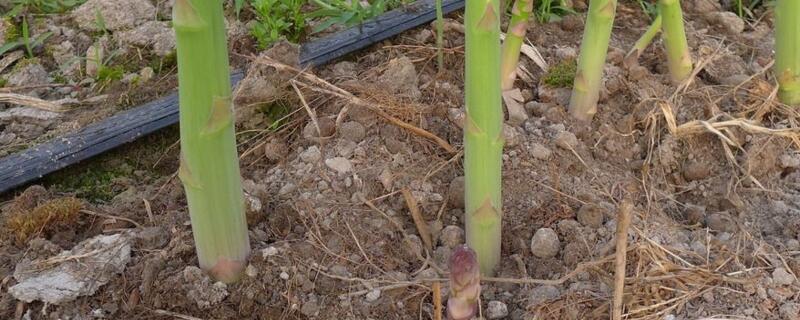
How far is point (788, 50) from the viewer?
1.80 metres

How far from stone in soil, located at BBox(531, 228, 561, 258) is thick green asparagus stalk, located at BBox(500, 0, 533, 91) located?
42 centimetres

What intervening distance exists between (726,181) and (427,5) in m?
0.81

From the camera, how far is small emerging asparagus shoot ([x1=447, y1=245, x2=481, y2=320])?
1174 mm

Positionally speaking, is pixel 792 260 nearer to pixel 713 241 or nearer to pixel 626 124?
pixel 713 241

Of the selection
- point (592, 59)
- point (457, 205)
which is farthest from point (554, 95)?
point (457, 205)

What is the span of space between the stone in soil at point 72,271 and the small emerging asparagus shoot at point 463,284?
574 mm

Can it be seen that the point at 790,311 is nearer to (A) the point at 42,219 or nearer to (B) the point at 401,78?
(B) the point at 401,78

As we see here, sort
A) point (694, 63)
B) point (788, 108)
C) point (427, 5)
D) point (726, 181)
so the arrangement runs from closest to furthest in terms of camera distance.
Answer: point (726, 181) < point (788, 108) < point (694, 63) < point (427, 5)

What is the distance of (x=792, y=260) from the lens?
57.4 inches

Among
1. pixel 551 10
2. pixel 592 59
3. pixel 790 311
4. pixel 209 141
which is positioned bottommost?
pixel 790 311

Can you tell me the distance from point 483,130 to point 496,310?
290mm

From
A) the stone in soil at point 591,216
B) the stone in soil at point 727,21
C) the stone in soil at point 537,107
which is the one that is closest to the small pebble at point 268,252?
the stone in soil at point 591,216

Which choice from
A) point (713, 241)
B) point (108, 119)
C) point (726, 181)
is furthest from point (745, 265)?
point (108, 119)

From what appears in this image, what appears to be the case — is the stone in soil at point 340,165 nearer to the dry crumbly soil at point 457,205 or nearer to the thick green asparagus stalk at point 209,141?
the dry crumbly soil at point 457,205
